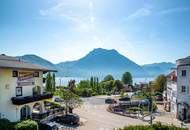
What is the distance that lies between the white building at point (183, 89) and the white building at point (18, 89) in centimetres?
2647

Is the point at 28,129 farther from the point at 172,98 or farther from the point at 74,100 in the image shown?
the point at 172,98

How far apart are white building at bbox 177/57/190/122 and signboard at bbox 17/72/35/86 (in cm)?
2876

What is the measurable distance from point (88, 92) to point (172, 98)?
151ft

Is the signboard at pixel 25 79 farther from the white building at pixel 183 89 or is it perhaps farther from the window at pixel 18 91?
the white building at pixel 183 89

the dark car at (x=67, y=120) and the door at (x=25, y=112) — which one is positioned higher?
the door at (x=25, y=112)

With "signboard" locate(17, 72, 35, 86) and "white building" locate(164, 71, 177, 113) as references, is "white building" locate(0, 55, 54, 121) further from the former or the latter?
"white building" locate(164, 71, 177, 113)

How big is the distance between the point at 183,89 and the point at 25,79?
30.9 meters

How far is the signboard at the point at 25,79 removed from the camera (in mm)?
42250

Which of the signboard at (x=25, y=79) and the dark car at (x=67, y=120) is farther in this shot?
the dark car at (x=67, y=120)

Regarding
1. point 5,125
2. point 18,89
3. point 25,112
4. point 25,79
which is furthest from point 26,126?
point 25,79

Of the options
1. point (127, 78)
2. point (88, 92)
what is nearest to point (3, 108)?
point (88, 92)

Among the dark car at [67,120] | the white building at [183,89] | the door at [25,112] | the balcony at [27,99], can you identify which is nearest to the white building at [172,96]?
the white building at [183,89]

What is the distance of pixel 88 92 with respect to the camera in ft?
349

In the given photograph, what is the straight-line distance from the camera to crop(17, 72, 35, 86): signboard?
139ft
